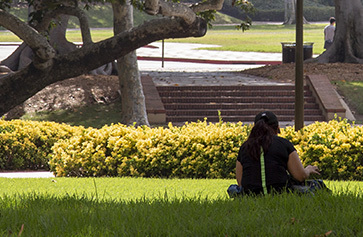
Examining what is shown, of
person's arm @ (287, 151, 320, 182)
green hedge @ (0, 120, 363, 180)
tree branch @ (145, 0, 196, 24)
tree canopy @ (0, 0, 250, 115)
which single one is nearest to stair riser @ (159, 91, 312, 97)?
green hedge @ (0, 120, 363, 180)

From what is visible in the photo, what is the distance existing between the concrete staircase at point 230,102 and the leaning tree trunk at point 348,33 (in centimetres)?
492

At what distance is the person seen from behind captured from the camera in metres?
5.74

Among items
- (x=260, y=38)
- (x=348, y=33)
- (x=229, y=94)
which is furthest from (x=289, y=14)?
(x=229, y=94)

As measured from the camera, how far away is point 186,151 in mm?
9688

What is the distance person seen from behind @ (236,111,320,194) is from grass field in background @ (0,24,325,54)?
31869mm

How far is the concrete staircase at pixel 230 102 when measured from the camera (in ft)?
57.3

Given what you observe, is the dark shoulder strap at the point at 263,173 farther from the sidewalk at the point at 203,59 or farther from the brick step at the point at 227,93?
the sidewalk at the point at 203,59

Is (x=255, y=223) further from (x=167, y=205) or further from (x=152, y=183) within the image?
(x=152, y=183)

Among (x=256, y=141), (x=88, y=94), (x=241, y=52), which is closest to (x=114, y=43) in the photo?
(x=256, y=141)

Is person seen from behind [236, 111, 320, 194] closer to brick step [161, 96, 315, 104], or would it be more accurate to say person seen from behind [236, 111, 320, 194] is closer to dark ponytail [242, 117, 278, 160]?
dark ponytail [242, 117, 278, 160]

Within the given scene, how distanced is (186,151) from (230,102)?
28.3 feet

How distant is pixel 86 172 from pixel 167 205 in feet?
16.2

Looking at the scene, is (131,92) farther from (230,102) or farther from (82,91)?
(230,102)

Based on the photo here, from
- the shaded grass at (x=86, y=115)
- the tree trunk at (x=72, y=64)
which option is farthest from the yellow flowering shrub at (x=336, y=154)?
the shaded grass at (x=86, y=115)
